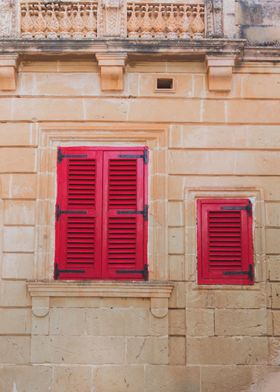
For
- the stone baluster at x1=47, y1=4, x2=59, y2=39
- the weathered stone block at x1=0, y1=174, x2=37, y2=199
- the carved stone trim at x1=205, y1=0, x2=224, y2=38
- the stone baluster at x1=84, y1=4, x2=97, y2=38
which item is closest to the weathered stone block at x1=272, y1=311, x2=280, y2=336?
the weathered stone block at x1=0, y1=174, x2=37, y2=199

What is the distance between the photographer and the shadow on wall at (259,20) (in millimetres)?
10523

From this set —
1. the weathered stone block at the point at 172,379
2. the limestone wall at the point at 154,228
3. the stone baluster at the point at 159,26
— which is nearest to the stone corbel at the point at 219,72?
the limestone wall at the point at 154,228

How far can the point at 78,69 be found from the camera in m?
10.4

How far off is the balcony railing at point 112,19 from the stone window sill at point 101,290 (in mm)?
3499

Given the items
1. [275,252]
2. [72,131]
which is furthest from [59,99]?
[275,252]

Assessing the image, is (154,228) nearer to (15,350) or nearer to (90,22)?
(15,350)

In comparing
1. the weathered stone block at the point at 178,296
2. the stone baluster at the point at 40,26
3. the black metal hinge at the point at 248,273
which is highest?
the stone baluster at the point at 40,26

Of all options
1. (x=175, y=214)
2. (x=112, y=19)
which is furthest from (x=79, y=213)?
(x=112, y=19)

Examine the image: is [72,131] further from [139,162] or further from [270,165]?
[270,165]

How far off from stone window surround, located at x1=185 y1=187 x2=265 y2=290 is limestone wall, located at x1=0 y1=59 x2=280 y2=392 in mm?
15

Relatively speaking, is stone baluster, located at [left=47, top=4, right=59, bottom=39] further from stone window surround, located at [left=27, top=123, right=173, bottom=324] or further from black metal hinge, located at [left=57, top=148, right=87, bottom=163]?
black metal hinge, located at [left=57, top=148, right=87, bottom=163]

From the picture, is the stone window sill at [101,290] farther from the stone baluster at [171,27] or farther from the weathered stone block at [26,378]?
the stone baluster at [171,27]

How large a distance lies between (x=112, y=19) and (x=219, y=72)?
5.63 feet

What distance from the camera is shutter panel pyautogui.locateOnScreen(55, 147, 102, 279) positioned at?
9984 millimetres
